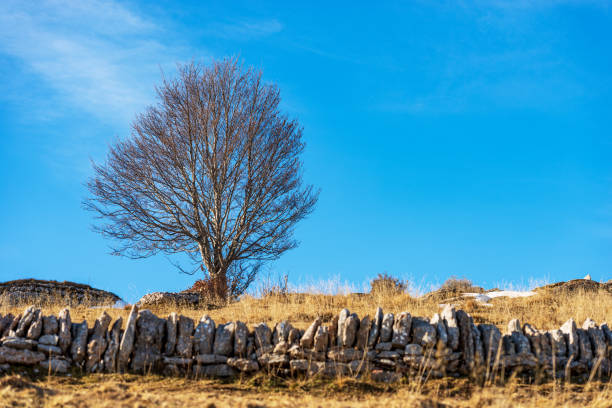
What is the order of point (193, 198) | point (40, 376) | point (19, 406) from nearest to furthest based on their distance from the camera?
point (19, 406) → point (40, 376) → point (193, 198)

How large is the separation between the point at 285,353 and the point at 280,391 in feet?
1.95

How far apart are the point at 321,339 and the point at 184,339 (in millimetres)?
1833

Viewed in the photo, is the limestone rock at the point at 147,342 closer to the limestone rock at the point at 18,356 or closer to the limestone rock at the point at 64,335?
the limestone rock at the point at 64,335

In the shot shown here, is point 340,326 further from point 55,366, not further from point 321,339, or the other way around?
point 55,366

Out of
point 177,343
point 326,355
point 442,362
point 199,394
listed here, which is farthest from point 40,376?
point 442,362

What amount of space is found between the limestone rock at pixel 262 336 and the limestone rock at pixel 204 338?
2.03 ft

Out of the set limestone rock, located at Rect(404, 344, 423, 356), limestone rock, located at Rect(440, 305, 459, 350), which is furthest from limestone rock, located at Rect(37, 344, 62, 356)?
limestone rock, located at Rect(440, 305, 459, 350)

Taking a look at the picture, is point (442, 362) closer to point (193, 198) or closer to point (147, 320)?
point (147, 320)

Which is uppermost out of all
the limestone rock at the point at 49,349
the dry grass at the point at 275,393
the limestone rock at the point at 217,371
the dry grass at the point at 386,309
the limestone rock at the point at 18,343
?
the dry grass at the point at 386,309

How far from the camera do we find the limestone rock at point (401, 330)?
7.21m

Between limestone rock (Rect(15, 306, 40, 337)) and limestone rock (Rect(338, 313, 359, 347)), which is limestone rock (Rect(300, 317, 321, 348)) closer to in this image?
limestone rock (Rect(338, 313, 359, 347))

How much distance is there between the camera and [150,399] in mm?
6027

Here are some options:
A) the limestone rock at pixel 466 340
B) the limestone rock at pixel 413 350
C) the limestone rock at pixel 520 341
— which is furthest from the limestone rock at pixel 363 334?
the limestone rock at pixel 520 341

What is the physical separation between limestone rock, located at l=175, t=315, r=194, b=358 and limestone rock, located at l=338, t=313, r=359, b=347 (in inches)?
79.2
